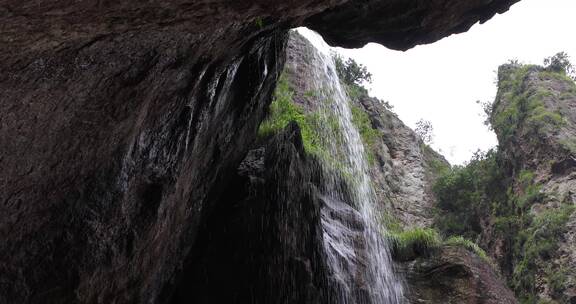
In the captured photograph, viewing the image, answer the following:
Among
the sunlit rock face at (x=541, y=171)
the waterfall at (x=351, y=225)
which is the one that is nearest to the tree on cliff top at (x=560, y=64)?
the sunlit rock face at (x=541, y=171)

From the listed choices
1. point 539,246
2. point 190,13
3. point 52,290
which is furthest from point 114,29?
point 539,246

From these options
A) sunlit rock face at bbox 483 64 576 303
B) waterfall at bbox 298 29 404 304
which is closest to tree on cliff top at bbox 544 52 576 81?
sunlit rock face at bbox 483 64 576 303

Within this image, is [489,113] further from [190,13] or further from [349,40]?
[190,13]

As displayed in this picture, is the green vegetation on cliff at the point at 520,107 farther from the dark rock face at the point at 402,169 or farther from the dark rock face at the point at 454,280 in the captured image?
the dark rock face at the point at 454,280

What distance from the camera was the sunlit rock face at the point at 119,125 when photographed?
4613 millimetres

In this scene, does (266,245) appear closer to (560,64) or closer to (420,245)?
(420,245)

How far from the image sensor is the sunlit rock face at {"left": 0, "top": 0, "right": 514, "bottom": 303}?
461 cm

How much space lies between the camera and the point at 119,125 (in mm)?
6367

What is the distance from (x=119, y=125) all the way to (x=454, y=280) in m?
8.60

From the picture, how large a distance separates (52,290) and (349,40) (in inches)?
259

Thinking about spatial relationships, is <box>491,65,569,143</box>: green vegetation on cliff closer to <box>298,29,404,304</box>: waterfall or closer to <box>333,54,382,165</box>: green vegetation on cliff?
<box>333,54,382,165</box>: green vegetation on cliff

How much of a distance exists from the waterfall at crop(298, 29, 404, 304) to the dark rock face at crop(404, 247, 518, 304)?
46cm

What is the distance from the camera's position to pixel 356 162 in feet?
53.1

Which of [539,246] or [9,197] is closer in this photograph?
[9,197]
